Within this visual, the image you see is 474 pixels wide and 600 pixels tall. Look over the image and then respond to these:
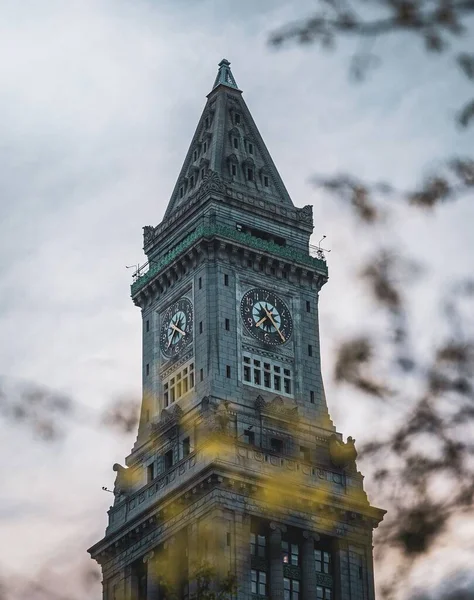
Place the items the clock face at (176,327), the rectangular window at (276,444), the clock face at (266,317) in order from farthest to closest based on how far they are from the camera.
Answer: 1. the clock face at (176,327)
2. the clock face at (266,317)
3. the rectangular window at (276,444)

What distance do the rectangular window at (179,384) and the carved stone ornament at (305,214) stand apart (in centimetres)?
2065

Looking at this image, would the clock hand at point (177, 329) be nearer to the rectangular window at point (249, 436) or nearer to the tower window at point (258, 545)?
the rectangular window at point (249, 436)

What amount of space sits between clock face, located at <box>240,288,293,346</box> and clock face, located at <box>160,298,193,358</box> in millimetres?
5058

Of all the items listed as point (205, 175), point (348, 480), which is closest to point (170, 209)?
point (205, 175)

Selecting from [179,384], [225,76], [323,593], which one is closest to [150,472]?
[179,384]

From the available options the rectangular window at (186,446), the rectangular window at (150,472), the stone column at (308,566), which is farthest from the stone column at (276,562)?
the rectangular window at (150,472)

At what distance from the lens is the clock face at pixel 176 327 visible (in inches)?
5266

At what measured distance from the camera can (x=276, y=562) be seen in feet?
395

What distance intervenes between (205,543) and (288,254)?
3287 centimetres

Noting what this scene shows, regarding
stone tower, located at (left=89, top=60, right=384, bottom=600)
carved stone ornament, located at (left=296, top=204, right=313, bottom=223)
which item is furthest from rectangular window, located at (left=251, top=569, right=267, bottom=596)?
carved stone ornament, located at (left=296, top=204, right=313, bottom=223)

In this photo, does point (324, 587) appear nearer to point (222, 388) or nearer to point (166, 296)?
point (222, 388)

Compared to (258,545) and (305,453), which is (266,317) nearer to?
(305,453)

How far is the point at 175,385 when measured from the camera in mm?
133375

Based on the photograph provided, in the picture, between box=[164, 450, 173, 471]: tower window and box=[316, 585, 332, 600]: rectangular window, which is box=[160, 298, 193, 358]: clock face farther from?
box=[316, 585, 332, 600]: rectangular window
